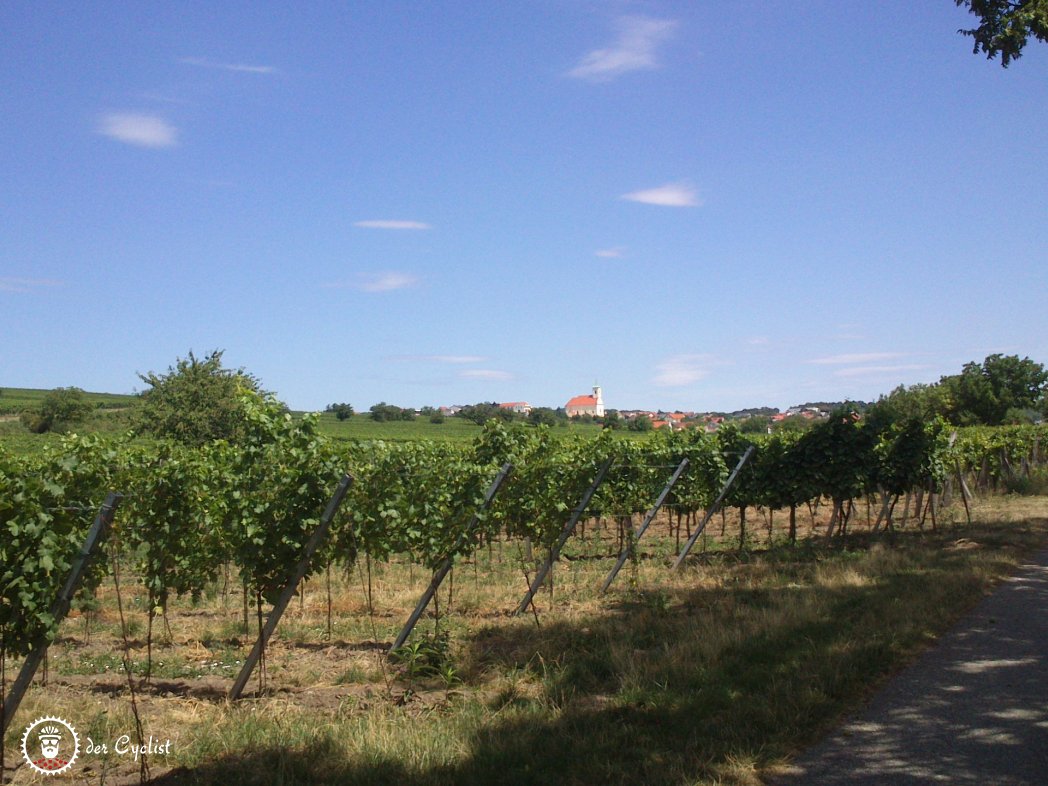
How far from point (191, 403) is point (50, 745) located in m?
32.8

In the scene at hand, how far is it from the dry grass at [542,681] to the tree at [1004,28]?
24.3 feet

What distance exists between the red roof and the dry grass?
3686 inches

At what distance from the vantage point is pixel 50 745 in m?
5.54

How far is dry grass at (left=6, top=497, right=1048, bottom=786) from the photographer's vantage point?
5.06 meters

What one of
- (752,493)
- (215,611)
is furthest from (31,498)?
(752,493)

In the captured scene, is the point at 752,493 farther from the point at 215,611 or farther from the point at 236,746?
the point at 236,746

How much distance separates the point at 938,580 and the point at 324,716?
7476mm

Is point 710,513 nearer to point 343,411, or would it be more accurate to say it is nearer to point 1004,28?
point 1004,28

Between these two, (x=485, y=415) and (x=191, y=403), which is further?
(x=191, y=403)

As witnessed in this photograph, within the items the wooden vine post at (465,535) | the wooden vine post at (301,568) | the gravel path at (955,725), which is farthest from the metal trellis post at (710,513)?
the wooden vine post at (301,568)

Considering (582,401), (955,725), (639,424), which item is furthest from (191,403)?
(582,401)

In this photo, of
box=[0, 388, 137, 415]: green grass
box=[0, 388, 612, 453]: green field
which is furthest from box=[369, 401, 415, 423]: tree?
box=[0, 388, 137, 415]: green grass

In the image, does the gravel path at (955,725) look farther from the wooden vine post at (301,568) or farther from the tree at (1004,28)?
the tree at (1004,28)

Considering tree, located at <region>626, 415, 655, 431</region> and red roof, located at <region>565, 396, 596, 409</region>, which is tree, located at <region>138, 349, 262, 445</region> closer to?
tree, located at <region>626, 415, 655, 431</region>
